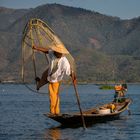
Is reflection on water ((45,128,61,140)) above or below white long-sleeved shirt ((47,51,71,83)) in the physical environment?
below

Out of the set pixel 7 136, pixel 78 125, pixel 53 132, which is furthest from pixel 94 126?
pixel 7 136

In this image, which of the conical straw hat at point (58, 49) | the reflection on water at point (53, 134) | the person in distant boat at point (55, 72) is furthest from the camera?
the person in distant boat at point (55, 72)

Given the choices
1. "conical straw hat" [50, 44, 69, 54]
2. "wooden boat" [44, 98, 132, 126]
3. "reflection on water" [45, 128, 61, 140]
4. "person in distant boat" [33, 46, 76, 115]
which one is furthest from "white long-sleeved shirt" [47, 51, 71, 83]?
"reflection on water" [45, 128, 61, 140]

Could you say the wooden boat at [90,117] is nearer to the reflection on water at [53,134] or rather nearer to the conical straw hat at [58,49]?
the reflection on water at [53,134]

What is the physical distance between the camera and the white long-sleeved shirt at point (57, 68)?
3602 cm

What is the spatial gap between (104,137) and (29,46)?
7.80 meters

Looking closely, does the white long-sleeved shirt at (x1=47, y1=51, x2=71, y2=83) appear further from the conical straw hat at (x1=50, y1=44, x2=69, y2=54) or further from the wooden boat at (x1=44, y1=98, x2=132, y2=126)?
the wooden boat at (x1=44, y1=98, x2=132, y2=126)

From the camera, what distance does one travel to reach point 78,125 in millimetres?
40062

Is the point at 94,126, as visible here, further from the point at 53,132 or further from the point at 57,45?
the point at 57,45

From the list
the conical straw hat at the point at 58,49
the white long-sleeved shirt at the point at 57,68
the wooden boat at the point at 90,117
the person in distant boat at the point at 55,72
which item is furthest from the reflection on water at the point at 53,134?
the conical straw hat at the point at 58,49

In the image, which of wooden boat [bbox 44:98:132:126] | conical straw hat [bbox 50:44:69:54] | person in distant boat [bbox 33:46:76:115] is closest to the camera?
conical straw hat [bbox 50:44:69:54]

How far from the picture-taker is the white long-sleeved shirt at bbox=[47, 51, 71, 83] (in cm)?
3602

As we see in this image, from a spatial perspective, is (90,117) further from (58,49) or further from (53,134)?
(58,49)

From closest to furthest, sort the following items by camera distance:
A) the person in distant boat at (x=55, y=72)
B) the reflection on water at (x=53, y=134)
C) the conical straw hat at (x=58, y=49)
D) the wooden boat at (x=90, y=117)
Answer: the reflection on water at (x=53, y=134), the conical straw hat at (x=58, y=49), the person in distant boat at (x=55, y=72), the wooden boat at (x=90, y=117)
